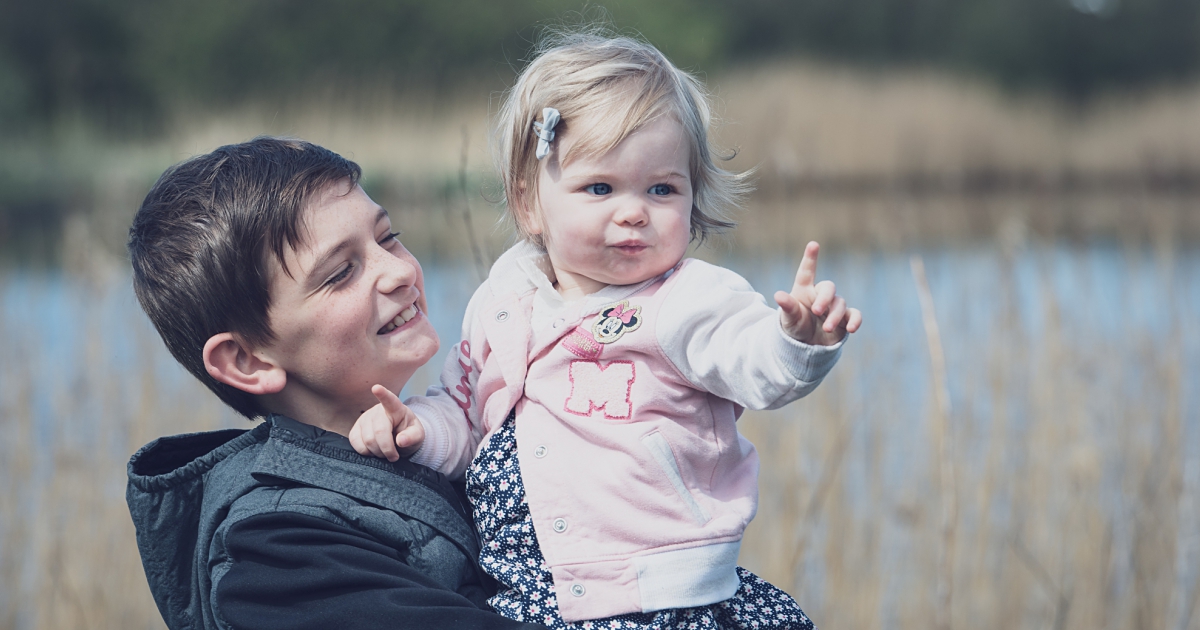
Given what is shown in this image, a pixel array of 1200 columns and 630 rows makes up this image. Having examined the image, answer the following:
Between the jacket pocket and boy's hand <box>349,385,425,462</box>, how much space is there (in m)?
0.32

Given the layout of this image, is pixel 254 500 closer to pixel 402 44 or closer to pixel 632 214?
pixel 632 214

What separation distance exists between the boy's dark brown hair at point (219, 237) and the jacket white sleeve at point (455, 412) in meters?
0.25

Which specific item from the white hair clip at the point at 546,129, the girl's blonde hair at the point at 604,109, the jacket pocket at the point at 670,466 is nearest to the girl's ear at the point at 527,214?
the girl's blonde hair at the point at 604,109

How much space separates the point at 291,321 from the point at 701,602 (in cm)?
65

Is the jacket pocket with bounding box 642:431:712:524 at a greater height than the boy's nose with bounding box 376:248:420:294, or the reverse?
the boy's nose with bounding box 376:248:420:294

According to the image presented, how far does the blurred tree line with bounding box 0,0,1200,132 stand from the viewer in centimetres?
1817

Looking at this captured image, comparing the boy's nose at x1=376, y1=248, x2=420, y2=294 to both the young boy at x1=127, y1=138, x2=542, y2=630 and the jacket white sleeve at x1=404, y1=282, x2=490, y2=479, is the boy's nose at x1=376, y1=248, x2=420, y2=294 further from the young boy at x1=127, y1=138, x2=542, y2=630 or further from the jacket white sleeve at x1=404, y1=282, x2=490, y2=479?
the jacket white sleeve at x1=404, y1=282, x2=490, y2=479

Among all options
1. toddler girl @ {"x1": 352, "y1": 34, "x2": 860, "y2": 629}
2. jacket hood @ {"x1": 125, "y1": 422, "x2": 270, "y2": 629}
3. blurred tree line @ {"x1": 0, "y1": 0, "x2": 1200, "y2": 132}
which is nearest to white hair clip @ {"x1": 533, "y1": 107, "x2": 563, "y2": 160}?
toddler girl @ {"x1": 352, "y1": 34, "x2": 860, "y2": 629}

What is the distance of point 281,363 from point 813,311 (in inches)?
28.5

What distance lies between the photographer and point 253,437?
1.36 metres

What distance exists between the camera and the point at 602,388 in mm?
1315

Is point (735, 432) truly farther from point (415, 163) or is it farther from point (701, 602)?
point (415, 163)

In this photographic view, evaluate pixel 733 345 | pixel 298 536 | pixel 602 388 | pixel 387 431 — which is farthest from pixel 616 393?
pixel 298 536

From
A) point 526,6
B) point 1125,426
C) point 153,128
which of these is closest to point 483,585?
point 1125,426
